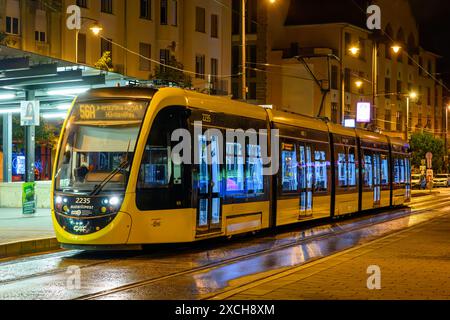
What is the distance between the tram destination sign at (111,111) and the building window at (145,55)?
29922 millimetres

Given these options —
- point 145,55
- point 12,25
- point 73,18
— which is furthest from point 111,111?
point 145,55

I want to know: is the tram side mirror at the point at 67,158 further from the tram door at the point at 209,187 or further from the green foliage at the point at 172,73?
the green foliage at the point at 172,73

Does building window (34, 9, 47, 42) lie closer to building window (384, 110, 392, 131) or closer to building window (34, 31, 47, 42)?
building window (34, 31, 47, 42)

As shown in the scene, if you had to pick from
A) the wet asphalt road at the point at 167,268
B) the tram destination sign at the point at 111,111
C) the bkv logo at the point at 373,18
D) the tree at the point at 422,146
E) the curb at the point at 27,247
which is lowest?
the wet asphalt road at the point at 167,268

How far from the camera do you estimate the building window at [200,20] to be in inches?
1884

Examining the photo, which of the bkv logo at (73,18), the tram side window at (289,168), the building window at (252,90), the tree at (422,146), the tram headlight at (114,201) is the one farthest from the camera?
the tree at (422,146)

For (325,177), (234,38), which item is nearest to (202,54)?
(234,38)

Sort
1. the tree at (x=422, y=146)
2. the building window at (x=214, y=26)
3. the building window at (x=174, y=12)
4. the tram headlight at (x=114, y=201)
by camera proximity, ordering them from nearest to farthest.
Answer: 1. the tram headlight at (x=114, y=201)
2. the building window at (x=174, y=12)
3. the building window at (x=214, y=26)
4. the tree at (x=422, y=146)

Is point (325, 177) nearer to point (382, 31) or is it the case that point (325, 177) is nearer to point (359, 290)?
point (359, 290)

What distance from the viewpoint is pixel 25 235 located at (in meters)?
16.7

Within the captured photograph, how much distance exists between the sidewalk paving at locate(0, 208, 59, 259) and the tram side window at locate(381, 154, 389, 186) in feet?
43.0

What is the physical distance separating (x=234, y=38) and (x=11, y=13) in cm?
3106

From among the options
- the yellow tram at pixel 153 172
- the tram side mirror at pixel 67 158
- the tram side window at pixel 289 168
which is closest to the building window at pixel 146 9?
the tram side window at pixel 289 168

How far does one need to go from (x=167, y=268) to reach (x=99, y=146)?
281 cm
